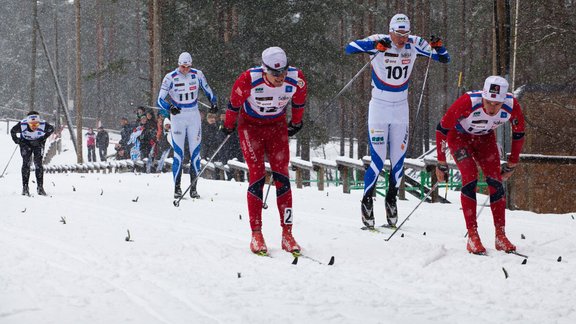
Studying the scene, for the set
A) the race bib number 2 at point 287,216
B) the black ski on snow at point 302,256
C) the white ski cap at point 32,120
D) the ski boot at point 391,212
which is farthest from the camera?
the white ski cap at point 32,120

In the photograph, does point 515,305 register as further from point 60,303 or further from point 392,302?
point 60,303

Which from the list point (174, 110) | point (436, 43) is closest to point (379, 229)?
point (436, 43)

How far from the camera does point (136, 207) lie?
11250mm

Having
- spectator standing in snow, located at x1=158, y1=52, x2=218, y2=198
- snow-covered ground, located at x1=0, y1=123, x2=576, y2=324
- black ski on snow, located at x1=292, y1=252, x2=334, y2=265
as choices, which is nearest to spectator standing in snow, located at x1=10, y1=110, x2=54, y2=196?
spectator standing in snow, located at x1=158, y1=52, x2=218, y2=198

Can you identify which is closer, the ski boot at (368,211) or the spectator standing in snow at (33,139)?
the ski boot at (368,211)

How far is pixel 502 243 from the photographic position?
23.8 feet

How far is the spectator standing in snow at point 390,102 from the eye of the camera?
8586 mm

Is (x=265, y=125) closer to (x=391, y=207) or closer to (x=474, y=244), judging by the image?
(x=391, y=207)

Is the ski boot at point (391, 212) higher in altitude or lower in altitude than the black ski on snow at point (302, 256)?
higher

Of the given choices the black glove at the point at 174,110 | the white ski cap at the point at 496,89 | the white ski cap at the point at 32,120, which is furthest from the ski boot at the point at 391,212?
the white ski cap at the point at 32,120

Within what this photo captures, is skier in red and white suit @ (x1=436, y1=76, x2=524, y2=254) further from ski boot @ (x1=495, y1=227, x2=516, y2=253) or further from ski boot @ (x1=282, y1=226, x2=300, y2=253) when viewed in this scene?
ski boot @ (x1=282, y1=226, x2=300, y2=253)

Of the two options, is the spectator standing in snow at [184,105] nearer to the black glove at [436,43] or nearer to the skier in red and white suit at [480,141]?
the black glove at [436,43]

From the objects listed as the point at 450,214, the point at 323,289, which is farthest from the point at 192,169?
the point at 323,289

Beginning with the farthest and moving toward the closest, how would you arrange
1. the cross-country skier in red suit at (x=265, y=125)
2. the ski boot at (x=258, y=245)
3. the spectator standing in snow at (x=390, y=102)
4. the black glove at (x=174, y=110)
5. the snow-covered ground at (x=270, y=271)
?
the black glove at (x=174, y=110) < the spectator standing in snow at (x=390, y=102) < the cross-country skier in red suit at (x=265, y=125) < the ski boot at (x=258, y=245) < the snow-covered ground at (x=270, y=271)
